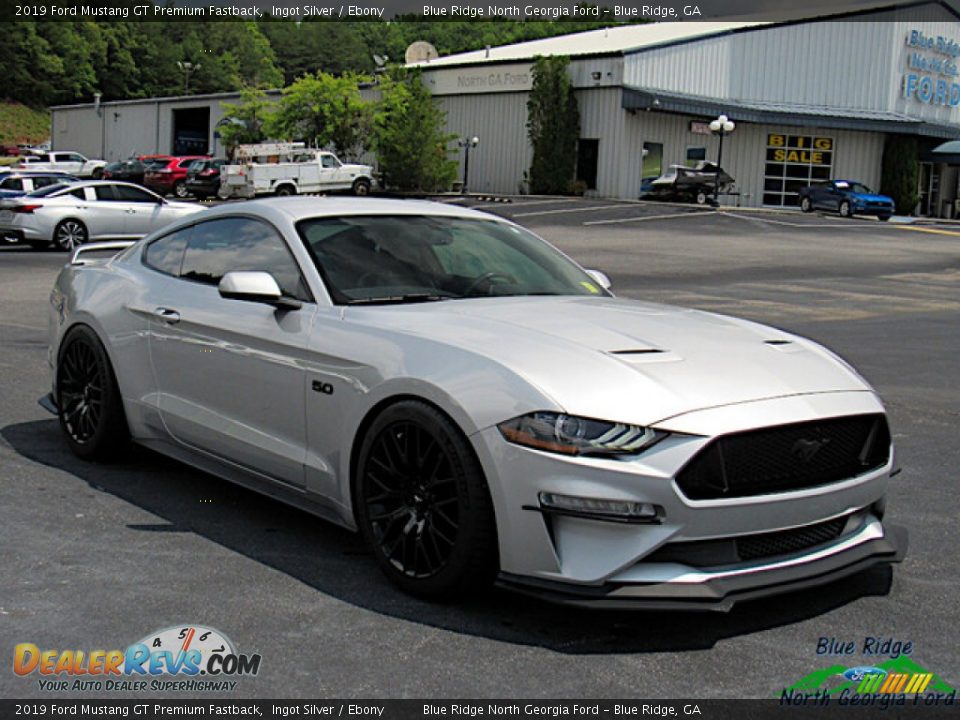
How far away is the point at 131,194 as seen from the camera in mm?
25859

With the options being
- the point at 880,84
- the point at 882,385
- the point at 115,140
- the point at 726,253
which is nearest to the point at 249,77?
the point at 115,140

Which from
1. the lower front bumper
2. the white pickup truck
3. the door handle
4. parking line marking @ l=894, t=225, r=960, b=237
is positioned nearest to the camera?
the lower front bumper

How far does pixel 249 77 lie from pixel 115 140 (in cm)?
7990

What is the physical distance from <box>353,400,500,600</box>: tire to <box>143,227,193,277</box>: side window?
6.83 feet

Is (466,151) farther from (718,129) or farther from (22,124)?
(22,124)

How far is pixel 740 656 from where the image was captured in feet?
12.9

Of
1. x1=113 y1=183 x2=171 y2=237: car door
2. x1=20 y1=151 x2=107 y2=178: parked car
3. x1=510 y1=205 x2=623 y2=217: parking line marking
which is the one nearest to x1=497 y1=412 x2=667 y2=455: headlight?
x1=113 y1=183 x2=171 y2=237: car door

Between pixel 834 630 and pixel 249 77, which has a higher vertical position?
pixel 249 77

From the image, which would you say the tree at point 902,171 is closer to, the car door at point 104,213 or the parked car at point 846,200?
the parked car at point 846,200

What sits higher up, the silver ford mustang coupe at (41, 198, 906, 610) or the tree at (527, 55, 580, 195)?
the tree at (527, 55, 580, 195)

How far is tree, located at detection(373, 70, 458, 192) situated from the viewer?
52.9 m

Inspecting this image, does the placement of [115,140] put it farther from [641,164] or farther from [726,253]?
[726,253]

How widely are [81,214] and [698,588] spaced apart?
78.1 feet

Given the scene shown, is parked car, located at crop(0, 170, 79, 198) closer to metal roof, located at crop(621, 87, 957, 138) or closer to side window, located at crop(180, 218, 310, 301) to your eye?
side window, located at crop(180, 218, 310, 301)
